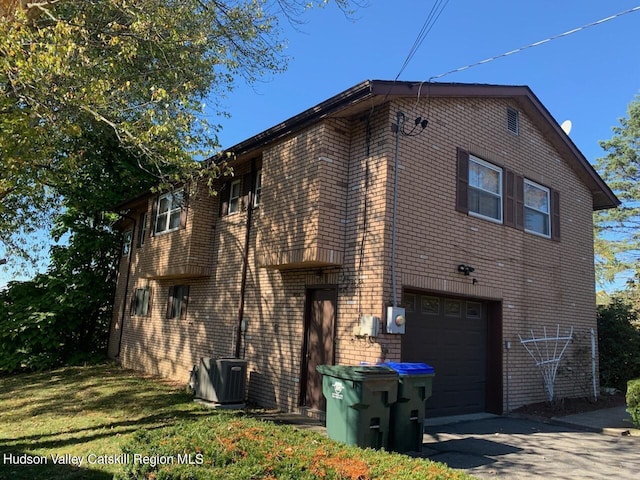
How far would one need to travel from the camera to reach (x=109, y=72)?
8758mm

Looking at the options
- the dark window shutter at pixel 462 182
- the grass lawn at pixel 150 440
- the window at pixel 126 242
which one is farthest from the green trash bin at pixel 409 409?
the window at pixel 126 242

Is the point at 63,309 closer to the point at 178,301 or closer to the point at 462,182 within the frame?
the point at 178,301

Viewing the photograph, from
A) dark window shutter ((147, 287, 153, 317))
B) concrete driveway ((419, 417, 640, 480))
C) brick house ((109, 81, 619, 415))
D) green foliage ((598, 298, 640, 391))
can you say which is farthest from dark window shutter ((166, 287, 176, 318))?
green foliage ((598, 298, 640, 391))

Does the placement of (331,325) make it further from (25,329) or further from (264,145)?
(25,329)

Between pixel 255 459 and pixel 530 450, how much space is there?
16.1 feet

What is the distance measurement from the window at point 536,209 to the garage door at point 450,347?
2597 mm

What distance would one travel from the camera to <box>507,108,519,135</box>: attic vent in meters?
11.2

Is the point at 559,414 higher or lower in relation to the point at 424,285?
lower

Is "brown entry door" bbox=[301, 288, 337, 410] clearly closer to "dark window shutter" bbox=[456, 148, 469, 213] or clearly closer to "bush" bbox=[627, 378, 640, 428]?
"dark window shutter" bbox=[456, 148, 469, 213]

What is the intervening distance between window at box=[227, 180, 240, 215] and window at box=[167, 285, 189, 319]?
305cm

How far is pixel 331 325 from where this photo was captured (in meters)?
8.68

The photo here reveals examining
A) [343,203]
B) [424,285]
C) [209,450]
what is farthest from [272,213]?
[209,450]

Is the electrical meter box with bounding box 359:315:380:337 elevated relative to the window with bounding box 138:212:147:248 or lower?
lower

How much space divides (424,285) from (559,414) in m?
4.35
